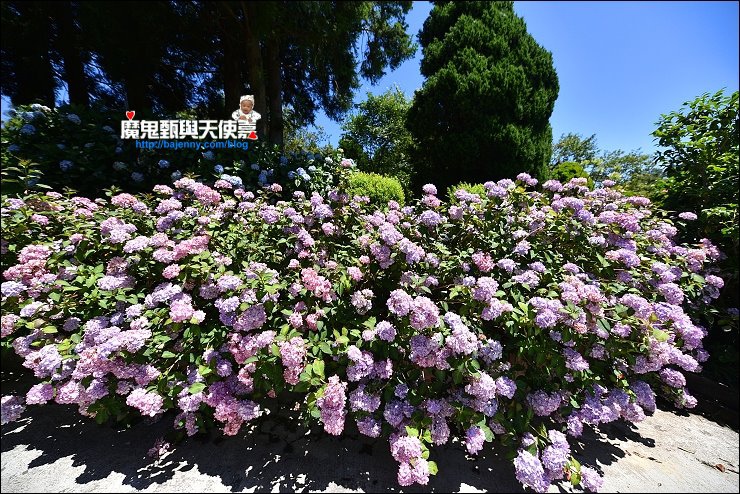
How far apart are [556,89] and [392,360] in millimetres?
7590

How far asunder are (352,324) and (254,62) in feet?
15.4

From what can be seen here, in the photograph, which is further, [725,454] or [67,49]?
[67,49]

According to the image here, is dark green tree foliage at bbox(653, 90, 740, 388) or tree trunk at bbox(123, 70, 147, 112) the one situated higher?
tree trunk at bbox(123, 70, 147, 112)

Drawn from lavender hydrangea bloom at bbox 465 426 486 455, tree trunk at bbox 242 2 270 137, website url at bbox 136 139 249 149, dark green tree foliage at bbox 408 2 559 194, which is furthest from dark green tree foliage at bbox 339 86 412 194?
lavender hydrangea bloom at bbox 465 426 486 455

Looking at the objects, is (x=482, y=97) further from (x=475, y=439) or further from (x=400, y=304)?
(x=475, y=439)

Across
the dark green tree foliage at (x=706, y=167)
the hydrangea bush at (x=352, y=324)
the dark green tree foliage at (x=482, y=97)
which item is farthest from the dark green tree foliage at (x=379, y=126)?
the hydrangea bush at (x=352, y=324)

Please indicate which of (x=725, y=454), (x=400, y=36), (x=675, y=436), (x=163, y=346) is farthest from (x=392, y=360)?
(x=400, y=36)

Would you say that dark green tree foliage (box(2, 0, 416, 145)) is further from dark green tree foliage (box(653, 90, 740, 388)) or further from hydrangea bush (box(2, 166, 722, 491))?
dark green tree foliage (box(653, 90, 740, 388))

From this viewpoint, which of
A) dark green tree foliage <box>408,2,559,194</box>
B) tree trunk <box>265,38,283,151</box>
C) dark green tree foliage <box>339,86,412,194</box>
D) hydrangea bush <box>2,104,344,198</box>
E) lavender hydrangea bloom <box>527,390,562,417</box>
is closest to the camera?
lavender hydrangea bloom <box>527,390,562,417</box>

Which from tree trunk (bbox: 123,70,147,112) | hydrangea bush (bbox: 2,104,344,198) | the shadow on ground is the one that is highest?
tree trunk (bbox: 123,70,147,112)

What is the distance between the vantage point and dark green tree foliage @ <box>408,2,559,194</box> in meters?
6.32

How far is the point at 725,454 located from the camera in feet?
6.88

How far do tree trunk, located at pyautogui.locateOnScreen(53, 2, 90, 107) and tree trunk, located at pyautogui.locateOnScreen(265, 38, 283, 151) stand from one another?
2611mm

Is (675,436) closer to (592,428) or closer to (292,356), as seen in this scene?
(592,428)
